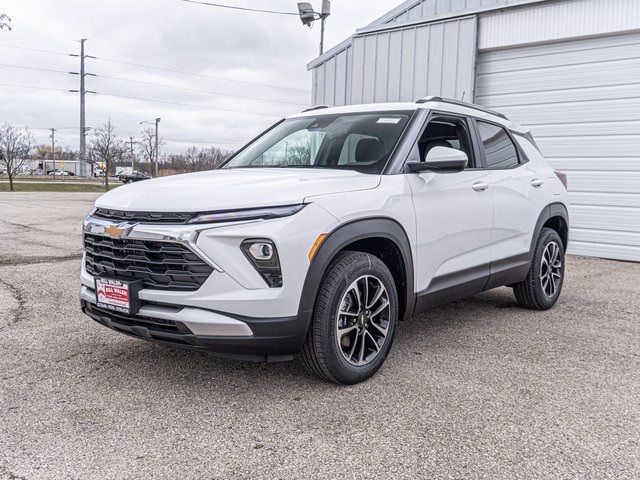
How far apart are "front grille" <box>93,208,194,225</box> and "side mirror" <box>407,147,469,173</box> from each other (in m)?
1.54

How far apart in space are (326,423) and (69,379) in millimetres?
1630

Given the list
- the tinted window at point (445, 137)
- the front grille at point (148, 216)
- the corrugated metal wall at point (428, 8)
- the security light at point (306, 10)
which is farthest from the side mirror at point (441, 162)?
the security light at point (306, 10)

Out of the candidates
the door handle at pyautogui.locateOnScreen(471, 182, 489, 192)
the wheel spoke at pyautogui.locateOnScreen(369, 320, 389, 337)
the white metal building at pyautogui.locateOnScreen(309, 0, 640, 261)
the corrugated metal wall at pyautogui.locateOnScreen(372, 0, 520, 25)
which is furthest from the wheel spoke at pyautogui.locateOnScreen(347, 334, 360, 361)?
the corrugated metal wall at pyautogui.locateOnScreen(372, 0, 520, 25)

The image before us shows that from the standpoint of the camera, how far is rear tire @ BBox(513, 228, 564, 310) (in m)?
5.20

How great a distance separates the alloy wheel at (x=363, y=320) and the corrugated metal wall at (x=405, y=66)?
6.71 metres

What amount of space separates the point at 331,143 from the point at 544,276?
8.49ft

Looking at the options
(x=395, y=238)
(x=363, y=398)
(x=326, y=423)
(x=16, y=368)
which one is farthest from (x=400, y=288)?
(x=16, y=368)

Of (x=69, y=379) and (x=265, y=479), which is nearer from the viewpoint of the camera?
(x=265, y=479)

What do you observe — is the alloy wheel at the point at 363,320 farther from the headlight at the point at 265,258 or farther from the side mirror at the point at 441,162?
the side mirror at the point at 441,162

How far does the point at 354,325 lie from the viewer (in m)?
3.32

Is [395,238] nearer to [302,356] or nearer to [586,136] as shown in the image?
[302,356]

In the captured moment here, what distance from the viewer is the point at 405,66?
1072 cm

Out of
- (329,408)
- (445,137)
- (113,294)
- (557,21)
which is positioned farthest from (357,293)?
(557,21)

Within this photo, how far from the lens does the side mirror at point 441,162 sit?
11.8 feet
